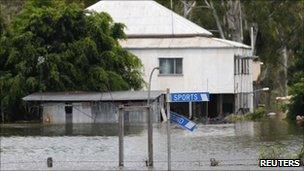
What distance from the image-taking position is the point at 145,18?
→ 64625 millimetres

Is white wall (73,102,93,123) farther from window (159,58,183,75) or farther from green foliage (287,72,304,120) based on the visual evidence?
green foliage (287,72,304,120)

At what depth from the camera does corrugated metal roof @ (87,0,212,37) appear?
63.5 meters

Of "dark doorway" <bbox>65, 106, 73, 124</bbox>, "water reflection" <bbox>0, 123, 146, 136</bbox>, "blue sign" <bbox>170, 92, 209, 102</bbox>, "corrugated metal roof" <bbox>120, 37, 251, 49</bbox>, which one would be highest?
"corrugated metal roof" <bbox>120, 37, 251, 49</bbox>

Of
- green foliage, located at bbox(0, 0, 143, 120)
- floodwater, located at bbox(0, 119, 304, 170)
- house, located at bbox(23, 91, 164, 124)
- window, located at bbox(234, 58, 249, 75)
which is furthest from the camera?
window, located at bbox(234, 58, 249, 75)

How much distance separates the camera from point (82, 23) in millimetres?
57531

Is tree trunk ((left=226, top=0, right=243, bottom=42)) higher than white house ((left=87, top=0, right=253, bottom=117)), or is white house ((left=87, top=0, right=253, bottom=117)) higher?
tree trunk ((left=226, top=0, right=243, bottom=42))

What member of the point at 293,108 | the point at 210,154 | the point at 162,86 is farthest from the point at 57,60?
the point at 210,154

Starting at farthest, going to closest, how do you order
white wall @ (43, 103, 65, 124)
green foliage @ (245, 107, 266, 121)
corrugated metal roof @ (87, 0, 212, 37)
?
corrugated metal roof @ (87, 0, 212, 37) → green foliage @ (245, 107, 266, 121) → white wall @ (43, 103, 65, 124)

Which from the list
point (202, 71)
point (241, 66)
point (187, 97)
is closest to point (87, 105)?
point (202, 71)

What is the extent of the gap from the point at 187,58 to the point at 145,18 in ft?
18.6

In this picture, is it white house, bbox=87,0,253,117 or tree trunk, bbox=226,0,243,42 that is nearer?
white house, bbox=87,0,253,117

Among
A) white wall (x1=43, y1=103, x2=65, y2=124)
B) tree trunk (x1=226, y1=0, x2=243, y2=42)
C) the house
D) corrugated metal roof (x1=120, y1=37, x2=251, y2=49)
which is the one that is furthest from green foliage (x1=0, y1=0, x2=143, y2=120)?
tree trunk (x1=226, y1=0, x2=243, y2=42)

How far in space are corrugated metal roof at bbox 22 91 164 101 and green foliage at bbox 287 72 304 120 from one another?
893 centimetres

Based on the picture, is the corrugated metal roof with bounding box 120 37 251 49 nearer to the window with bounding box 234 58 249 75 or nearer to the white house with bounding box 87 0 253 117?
the white house with bounding box 87 0 253 117
